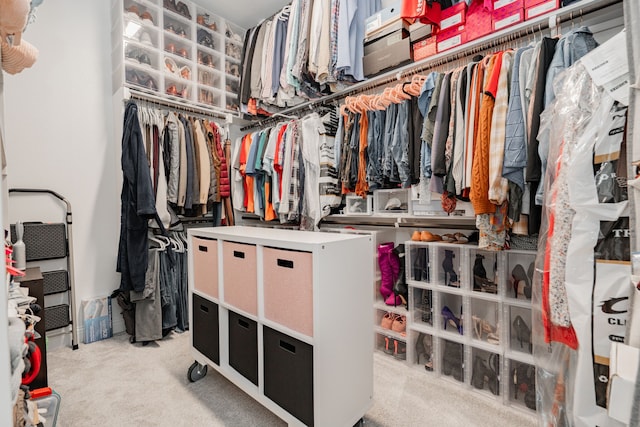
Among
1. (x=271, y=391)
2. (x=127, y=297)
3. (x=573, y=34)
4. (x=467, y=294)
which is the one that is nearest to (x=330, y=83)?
(x=573, y=34)

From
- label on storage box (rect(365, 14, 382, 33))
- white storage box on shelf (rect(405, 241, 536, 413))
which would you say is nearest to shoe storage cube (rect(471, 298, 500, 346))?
white storage box on shelf (rect(405, 241, 536, 413))

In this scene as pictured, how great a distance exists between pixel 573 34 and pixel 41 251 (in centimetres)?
329

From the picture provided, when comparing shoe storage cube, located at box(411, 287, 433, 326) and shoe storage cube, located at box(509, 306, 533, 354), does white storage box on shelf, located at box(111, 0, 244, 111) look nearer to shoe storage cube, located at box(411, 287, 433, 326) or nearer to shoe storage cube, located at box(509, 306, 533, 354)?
shoe storage cube, located at box(411, 287, 433, 326)

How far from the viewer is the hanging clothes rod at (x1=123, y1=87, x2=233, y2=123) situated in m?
2.49

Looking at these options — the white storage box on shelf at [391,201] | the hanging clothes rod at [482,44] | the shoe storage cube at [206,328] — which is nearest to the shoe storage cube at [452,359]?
the white storage box on shelf at [391,201]

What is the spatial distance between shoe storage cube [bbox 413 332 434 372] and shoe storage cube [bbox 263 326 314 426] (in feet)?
3.44

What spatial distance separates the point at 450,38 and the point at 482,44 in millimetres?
191

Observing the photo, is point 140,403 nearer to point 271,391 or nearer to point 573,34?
point 271,391

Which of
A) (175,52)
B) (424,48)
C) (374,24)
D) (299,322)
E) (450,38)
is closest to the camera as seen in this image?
(299,322)

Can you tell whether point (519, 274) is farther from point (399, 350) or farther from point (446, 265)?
point (399, 350)

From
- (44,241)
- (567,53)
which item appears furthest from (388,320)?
(44,241)

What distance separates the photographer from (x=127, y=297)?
243 cm

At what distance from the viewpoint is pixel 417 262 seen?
204 centimetres

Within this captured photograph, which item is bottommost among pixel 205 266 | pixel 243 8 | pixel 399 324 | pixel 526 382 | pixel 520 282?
pixel 526 382
